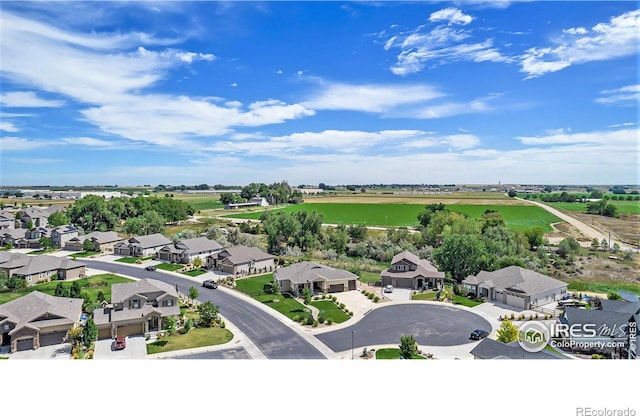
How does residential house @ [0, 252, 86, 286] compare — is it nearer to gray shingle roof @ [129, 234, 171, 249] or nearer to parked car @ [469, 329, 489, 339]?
gray shingle roof @ [129, 234, 171, 249]

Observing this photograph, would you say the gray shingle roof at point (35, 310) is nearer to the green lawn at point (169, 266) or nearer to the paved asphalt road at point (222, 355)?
the paved asphalt road at point (222, 355)

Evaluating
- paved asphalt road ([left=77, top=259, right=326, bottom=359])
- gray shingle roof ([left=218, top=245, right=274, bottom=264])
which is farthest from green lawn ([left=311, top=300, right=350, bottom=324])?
gray shingle roof ([left=218, top=245, right=274, bottom=264])

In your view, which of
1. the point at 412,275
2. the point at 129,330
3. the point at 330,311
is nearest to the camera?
the point at 129,330

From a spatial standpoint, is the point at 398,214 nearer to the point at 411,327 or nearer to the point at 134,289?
the point at 411,327

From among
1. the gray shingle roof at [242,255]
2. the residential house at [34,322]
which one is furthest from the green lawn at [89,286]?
the gray shingle roof at [242,255]

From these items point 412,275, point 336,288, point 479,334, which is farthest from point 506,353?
point 336,288
